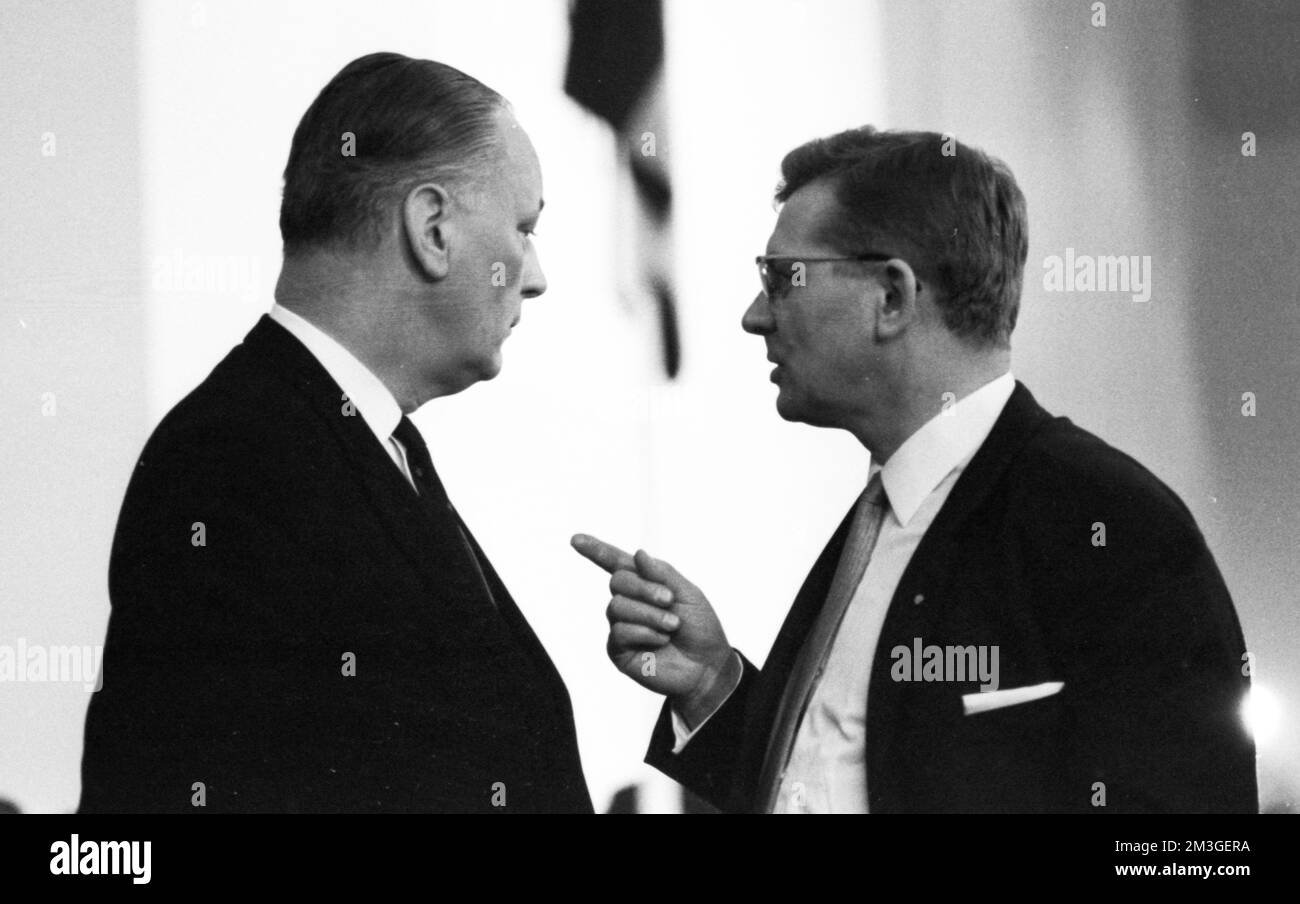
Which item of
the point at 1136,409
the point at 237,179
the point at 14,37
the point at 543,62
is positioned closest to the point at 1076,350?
the point at 1136,409

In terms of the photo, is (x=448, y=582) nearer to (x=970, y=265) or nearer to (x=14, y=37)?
(x=970, y=265)

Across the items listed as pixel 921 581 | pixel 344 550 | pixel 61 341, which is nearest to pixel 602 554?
pixel 344 550

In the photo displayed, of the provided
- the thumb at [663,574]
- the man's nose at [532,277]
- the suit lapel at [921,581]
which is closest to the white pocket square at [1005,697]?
the suit lapel at [921,581]

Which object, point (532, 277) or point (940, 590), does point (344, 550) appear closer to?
point (532, 277)

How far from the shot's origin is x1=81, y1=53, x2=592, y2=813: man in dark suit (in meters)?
2.72

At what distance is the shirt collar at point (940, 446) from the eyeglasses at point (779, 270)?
346 millimetres

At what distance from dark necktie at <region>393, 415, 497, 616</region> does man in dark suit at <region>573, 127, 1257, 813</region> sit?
0.73 feet

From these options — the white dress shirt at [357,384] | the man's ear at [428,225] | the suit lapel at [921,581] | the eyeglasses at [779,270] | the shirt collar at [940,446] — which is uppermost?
the man's ear at [428,225]

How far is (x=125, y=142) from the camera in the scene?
9.38 ft

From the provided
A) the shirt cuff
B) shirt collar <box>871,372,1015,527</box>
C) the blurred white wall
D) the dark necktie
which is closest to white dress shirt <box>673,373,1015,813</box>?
shirt collar <box>871,372,1015,527</box>

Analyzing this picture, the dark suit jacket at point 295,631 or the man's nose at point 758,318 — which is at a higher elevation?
the man's nose at point 758,318

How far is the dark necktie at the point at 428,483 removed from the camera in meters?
2.81

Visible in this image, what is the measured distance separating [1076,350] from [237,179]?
1551mm

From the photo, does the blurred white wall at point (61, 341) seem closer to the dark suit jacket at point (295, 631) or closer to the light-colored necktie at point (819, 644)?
the dark suit jacket at point (295, 631)
